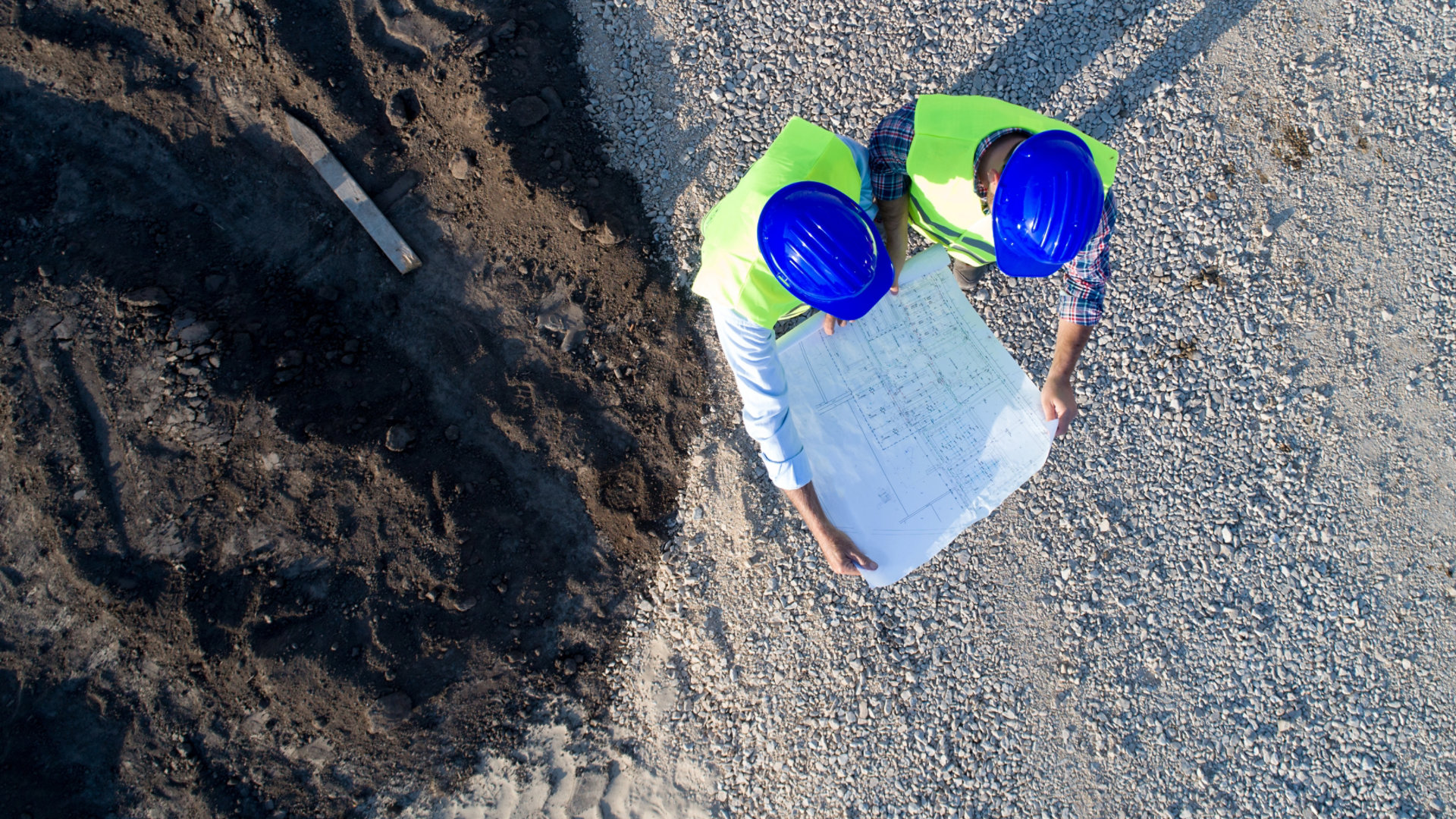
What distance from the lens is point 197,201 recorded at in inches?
168

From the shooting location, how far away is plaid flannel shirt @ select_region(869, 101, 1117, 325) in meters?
2.98

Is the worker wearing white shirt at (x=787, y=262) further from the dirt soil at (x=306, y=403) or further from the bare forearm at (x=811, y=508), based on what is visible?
the dirt soil at (x=306, y=403)

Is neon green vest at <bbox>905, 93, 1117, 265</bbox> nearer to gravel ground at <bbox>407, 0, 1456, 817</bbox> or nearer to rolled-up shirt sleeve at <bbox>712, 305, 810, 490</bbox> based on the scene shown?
rolled-up shirt sleeve at <bbox>712, 305, 810, 490</bbox>

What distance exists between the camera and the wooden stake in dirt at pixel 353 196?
4.19 m

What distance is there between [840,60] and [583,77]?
1738mm

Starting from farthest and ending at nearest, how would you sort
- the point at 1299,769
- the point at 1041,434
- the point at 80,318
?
the point at 1299,769, the point at 80,318, the point at 1041,434

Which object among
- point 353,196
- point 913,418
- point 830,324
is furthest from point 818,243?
point 353,196

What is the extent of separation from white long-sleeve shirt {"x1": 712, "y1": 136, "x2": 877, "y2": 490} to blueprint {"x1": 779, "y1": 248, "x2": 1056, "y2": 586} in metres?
0.39

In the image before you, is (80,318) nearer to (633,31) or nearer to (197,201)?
(197,201)

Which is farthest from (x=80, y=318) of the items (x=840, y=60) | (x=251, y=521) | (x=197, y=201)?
(x=840, y=60)

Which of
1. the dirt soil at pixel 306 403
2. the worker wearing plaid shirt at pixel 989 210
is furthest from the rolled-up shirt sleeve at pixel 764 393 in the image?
the dirt soil at pixel 306 403

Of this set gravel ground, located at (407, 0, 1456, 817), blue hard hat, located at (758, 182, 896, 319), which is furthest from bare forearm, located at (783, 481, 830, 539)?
blue hard hat, located at (758, 182, 896, 319)

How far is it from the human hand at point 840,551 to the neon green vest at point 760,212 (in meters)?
1.26

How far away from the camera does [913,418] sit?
147 inches
